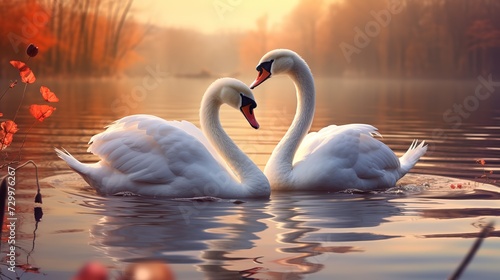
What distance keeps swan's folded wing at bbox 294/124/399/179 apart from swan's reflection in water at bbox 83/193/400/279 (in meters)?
0.30

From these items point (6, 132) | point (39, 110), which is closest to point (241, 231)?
point (39, 110)

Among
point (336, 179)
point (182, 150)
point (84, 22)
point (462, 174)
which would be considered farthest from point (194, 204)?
point (84, 22)

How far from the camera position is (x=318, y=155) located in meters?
7.23

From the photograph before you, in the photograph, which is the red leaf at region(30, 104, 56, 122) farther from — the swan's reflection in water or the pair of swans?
the pair of swans

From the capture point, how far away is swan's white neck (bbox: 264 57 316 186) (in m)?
7.32

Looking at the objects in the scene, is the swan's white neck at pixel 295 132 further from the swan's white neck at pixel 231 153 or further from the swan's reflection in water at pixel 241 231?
the swan's white neck at pixel 231 153

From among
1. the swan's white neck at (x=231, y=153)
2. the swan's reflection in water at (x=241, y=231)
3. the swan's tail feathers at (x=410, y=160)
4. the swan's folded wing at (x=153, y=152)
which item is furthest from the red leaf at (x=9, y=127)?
the swan's tail feathers at (x=410, y=160)

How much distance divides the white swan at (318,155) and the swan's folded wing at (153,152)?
2.75 feet

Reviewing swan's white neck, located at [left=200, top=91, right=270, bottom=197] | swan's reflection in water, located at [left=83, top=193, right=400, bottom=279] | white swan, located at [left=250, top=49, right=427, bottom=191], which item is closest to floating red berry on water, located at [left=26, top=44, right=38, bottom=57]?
swan's reflection in water, located at [left=83, top=193, right=400, bottom=279]

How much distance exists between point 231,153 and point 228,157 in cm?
4

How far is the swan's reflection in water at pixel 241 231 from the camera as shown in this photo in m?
4.24

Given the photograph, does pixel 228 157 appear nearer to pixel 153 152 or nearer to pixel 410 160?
pixel 153 152

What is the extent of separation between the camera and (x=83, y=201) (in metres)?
6.52

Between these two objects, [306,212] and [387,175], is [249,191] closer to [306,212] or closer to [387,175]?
[306,212]
